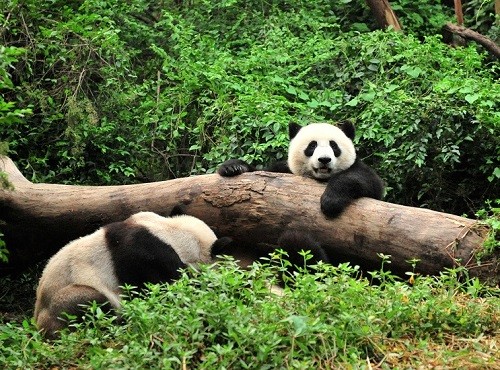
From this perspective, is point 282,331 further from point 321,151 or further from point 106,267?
point 321,151

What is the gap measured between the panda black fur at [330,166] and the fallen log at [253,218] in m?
0.12

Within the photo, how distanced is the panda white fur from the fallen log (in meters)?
0.93

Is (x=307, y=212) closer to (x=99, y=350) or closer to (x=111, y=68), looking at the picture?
(x=99, y=350)

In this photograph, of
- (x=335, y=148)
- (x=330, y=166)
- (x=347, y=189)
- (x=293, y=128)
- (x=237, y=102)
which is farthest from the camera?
(x=237, y=102)

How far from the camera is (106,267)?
634 cm

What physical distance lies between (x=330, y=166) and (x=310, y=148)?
1.16ft

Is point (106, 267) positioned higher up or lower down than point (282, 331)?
lower down

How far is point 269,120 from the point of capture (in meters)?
8.73

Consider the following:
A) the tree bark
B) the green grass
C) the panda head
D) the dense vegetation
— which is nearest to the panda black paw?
the panda head

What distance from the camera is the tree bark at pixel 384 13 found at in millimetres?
11413

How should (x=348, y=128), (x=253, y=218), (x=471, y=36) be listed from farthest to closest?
(x=471, y=36) → (x=348, y=128) → (x=253, y=218)

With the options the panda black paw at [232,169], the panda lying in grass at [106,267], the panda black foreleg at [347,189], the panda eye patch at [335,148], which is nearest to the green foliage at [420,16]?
the panda eye patch at [335,148]

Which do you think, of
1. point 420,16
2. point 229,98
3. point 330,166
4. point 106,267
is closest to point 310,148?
point 330,166

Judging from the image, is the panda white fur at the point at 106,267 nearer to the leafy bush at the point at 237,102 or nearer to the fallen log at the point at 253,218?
the fallen log at the point at 253,218
